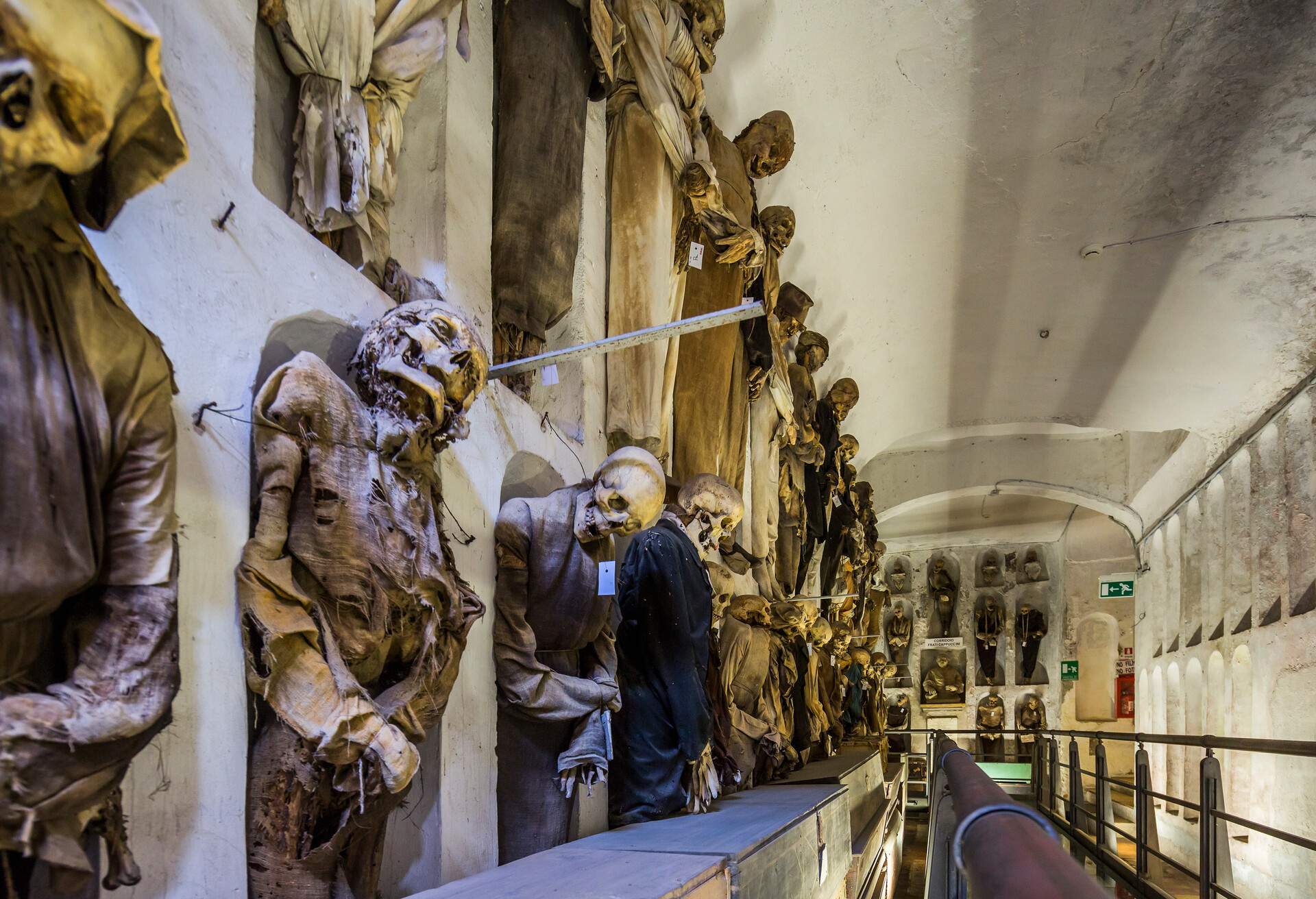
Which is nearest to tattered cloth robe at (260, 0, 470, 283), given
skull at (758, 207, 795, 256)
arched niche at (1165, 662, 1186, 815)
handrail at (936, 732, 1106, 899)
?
handrail at (936, 732, 1106, 899)

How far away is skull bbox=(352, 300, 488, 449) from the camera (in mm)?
2100

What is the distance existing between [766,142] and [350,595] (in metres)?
4.82

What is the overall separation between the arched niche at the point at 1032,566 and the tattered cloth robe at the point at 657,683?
57.2 feet

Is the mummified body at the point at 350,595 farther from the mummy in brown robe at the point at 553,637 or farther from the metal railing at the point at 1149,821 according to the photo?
the metal railing at the point at 1149,821

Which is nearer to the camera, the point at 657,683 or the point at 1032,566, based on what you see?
the point at 657,683

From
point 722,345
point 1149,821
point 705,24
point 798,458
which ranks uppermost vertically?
point 705,24

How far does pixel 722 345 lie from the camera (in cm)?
537

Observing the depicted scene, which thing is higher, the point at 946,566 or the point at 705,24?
the point at 705,24

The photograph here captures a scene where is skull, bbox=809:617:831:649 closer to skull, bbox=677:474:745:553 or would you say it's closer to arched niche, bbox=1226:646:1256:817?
skull, bbox=677:474:745:553

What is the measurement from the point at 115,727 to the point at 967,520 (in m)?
19.2

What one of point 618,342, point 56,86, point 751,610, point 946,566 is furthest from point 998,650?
point 56,86

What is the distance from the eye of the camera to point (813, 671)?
8023 mm

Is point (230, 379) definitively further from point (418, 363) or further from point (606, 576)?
point (606, 576)

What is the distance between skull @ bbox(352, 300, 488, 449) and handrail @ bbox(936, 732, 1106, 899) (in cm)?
143
